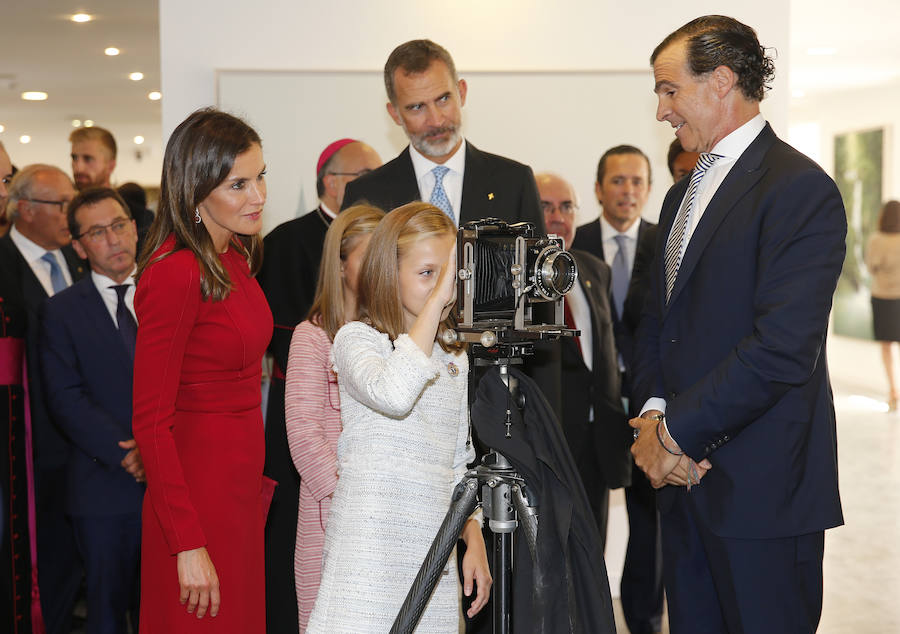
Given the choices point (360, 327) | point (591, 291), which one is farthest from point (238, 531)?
point (591, 291)

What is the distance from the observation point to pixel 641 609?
142 inches

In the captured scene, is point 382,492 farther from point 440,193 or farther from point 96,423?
point 96,423

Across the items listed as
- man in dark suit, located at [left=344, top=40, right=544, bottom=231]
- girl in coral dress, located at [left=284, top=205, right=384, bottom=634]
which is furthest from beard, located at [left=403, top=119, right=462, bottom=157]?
girl in coral dress, located at [left=284, top=205, right=384, bottom=634]

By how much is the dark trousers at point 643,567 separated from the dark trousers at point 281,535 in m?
1.42

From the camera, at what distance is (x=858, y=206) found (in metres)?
11.5

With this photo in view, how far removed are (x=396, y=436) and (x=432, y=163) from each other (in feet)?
3.99

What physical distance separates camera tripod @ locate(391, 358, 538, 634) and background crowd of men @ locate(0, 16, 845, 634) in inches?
16.9

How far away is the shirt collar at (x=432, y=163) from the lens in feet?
9.40

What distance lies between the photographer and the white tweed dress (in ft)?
6.06

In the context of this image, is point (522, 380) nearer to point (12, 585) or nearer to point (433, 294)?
point (433, 294)

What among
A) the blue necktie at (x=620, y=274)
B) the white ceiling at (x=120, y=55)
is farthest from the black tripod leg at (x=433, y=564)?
the white ceiling at (x=120, y=55)

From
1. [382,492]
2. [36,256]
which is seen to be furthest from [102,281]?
[382,492]

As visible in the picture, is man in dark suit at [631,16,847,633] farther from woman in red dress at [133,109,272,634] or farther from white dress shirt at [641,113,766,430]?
woman in red dress at [133,109,272,634]

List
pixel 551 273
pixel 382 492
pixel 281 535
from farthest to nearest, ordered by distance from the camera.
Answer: pixel 281 535 < pixel 382 492 < pixel 551 273
